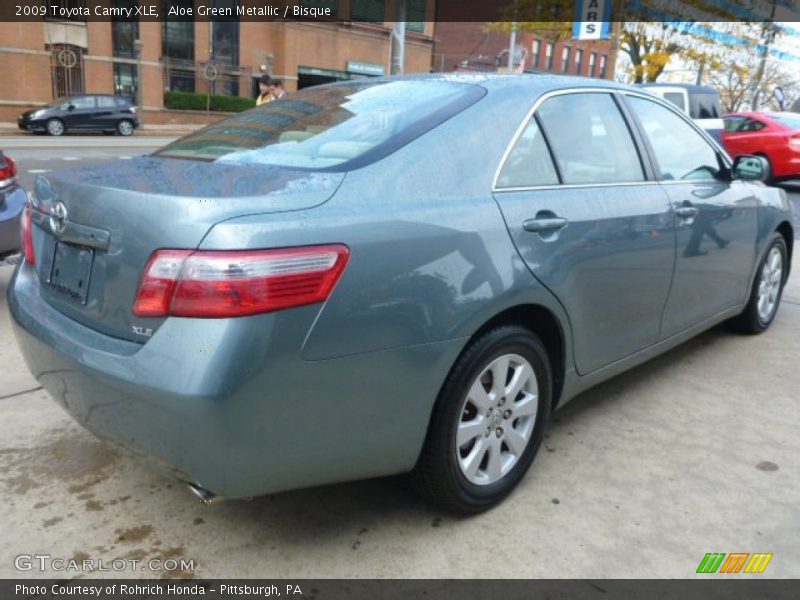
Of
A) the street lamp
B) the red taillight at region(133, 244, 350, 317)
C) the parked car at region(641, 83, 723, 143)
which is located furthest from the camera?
the street lamp

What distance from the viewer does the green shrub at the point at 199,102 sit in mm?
32781

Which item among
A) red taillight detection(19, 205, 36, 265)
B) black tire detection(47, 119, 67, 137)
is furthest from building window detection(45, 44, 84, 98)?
red taillight detection(19, 205, 36, 265)

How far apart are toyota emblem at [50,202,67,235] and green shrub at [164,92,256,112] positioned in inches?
1251

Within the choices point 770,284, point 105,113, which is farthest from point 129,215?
point 105,113

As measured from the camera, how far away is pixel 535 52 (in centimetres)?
4862

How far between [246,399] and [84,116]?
2606cm

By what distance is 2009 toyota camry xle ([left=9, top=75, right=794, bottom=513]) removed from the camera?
76.5 inches

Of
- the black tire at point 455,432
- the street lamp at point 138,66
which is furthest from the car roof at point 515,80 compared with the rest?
the street lamp at point 138,66

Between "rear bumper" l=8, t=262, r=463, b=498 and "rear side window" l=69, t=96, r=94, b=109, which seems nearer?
"rear bumper" l=8, t=262, r=463, b=498

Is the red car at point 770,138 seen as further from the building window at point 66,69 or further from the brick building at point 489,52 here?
the brick building at point 489,52

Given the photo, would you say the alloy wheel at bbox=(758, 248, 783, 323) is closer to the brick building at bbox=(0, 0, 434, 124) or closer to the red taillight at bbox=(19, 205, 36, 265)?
the red taillight at bbox=(19, 205, 36, 265)

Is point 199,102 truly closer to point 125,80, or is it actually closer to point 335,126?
point 125,80

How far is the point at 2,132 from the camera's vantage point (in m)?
24.5

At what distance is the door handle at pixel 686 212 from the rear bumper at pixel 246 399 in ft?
5.67
